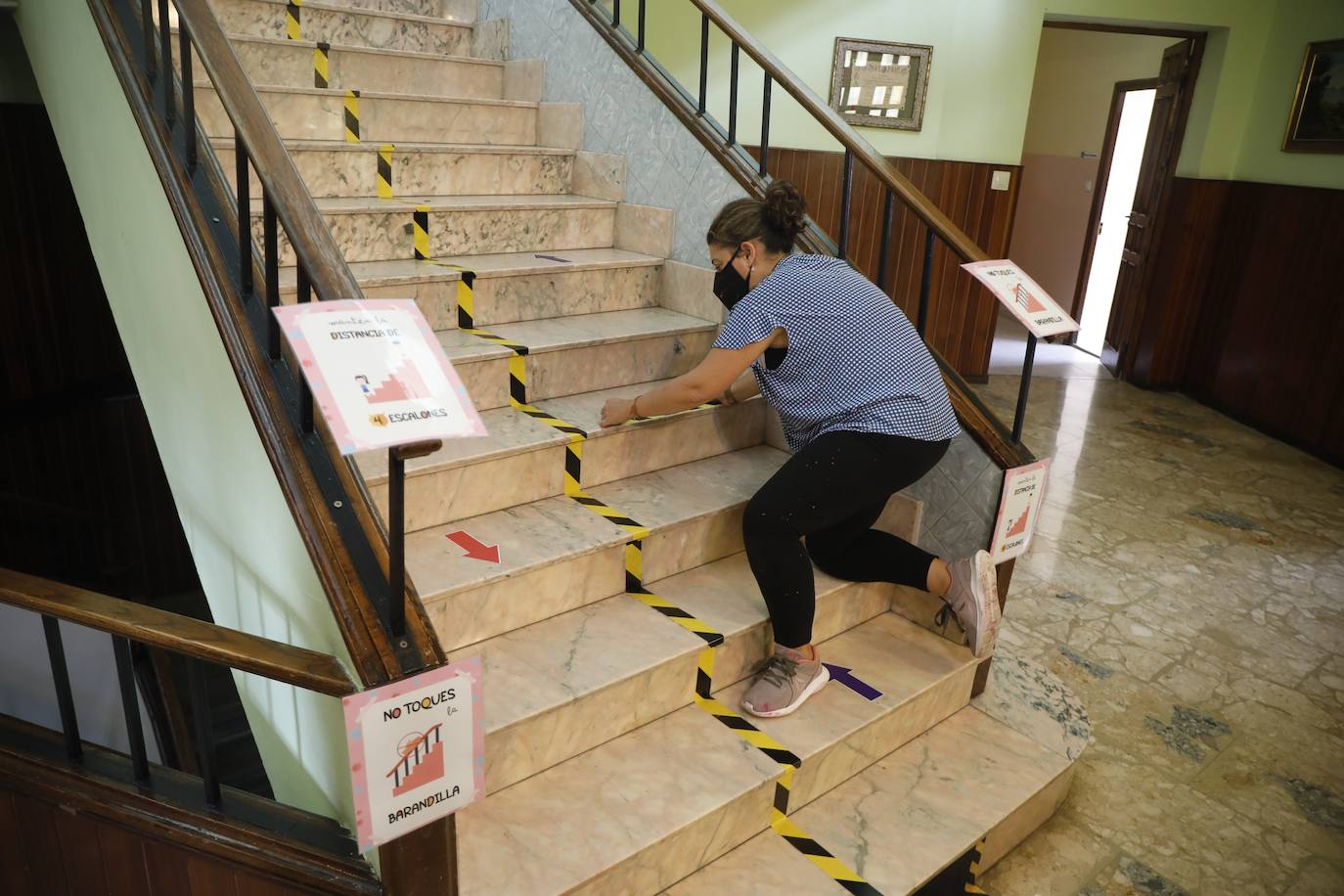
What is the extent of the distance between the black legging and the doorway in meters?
6.33

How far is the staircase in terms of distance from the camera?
2092 mm

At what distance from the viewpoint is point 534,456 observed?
257 cm

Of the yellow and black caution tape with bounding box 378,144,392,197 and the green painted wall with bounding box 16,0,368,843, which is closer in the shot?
the green painted wall with bounding box 16,0,368,843

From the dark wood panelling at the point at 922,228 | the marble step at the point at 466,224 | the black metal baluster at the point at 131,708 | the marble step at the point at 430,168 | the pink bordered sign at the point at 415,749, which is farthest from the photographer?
the dark wood panelling at the point at 922,228

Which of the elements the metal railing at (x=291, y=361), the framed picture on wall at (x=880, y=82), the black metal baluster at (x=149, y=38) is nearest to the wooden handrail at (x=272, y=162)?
the metal railing at (x=291, y=361)

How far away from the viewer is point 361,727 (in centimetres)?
142

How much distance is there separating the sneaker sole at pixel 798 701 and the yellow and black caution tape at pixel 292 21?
3.02 meters

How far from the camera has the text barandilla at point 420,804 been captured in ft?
4.88

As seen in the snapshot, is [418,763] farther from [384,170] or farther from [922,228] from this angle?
[922,228]

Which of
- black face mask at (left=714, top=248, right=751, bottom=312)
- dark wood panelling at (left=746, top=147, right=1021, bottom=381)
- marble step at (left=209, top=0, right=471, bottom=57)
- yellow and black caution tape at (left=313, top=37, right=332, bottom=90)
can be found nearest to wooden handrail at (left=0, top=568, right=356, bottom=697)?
black face mask at (left=714, top=248, right=751, bottom=312)

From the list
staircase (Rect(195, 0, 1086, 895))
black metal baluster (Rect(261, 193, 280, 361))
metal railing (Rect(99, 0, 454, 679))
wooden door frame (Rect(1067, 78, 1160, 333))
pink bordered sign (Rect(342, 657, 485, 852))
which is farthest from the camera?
wooden door frame (Rect(1067, 78, 1160, 333))

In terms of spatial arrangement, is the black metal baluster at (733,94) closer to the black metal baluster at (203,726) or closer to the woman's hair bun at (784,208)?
the woman's hair bun at (784,208)

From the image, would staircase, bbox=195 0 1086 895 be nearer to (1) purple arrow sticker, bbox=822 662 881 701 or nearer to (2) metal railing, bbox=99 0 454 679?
(1) purple arrow sticker, bbox=822 662 881 701

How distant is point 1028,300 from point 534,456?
1.36 meters
